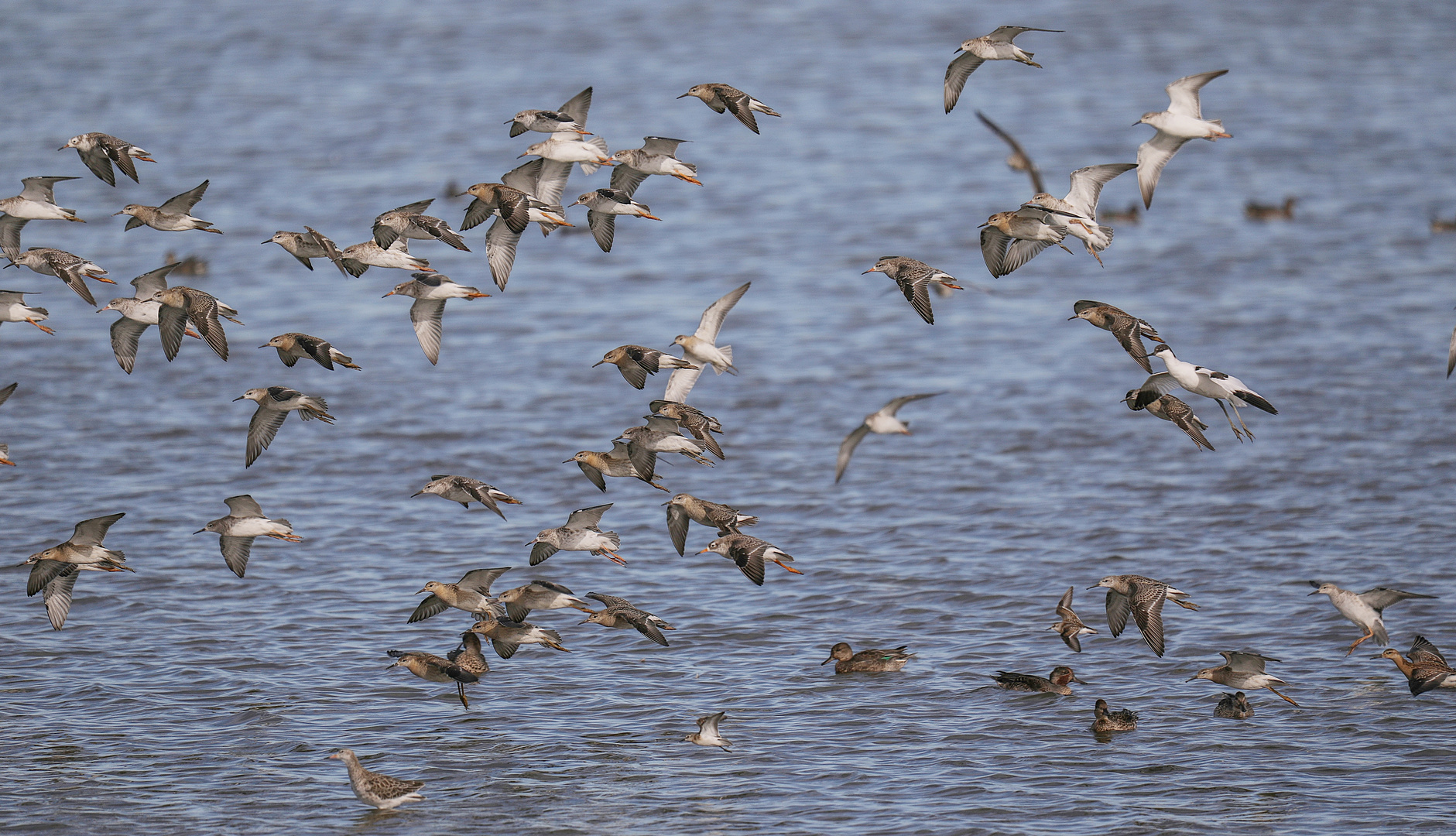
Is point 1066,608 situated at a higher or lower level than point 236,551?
lower

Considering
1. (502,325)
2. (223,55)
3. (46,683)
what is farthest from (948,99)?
(223,55)

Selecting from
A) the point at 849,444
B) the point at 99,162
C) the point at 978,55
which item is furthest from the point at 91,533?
the point at 978,55

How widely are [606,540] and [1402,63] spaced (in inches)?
2029

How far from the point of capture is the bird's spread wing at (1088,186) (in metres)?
17.0

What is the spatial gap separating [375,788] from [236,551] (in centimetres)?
410

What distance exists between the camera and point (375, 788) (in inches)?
613

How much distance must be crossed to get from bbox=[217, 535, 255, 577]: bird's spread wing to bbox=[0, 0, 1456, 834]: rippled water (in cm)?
158

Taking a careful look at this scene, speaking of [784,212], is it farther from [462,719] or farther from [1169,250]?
[462,719]

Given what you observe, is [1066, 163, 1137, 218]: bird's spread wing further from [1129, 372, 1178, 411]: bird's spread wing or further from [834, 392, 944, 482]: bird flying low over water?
[834, 392, 944, 482]: bird flying low over water

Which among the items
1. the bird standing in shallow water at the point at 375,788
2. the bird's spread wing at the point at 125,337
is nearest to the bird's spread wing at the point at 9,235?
the bird's spread wing at the point at 125,337

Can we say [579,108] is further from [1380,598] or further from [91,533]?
[1380,598]

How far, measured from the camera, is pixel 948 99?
703 inches

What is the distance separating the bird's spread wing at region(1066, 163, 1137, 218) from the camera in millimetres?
17000

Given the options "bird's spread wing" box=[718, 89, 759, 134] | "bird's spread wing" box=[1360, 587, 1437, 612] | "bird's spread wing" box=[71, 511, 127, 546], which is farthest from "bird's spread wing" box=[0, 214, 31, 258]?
"bird's spread wing" box=[1360, 587, 1437, 612]
